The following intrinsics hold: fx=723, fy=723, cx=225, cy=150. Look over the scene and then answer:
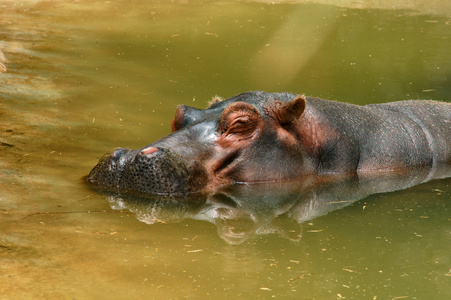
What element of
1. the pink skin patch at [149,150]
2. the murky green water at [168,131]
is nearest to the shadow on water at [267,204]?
the murky green water at [168,131]

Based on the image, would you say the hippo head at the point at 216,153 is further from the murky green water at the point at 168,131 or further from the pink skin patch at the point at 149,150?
the murky green water at the point at 168,131

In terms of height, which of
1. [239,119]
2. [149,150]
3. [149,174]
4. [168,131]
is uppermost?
[239,119]

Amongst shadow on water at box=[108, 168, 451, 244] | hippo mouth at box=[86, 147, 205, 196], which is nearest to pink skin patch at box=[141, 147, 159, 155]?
hippo mouth at box=[86, 147, 205, 196]

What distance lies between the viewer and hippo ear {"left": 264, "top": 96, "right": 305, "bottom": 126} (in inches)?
225

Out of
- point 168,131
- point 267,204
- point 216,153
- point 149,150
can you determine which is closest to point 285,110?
point 216,153

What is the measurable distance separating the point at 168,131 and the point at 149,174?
2002 millimetres

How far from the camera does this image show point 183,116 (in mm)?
5840

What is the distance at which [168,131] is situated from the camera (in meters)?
7.19

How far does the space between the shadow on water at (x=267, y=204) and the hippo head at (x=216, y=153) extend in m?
Result: 0.12

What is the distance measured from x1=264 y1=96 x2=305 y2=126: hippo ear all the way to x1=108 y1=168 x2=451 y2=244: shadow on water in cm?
52

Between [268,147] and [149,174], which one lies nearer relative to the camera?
[149,174]

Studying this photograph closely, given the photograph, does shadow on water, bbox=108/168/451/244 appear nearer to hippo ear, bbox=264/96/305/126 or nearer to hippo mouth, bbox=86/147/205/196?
hippo mouth, bbox=86/147/205/196

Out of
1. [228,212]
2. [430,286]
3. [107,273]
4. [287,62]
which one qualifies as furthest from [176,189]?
[287,62]

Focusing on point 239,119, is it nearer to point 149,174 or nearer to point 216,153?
point 216,153
